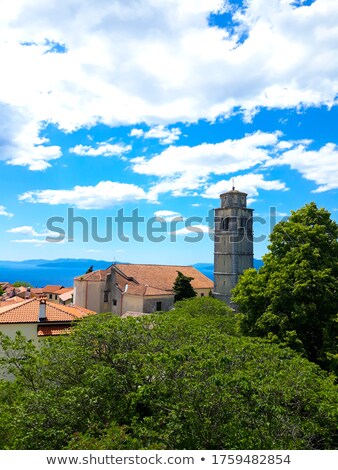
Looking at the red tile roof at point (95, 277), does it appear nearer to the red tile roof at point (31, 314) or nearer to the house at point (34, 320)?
the red tile roof at point (31, 314)

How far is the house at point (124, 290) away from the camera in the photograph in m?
39.8

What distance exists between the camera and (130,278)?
146ft

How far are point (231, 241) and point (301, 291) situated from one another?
104 feet

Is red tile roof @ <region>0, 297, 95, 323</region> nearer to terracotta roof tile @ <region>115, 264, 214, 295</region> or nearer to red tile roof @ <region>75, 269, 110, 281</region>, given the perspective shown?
red tile roof @ <region>75, 269, 110, 281</region>

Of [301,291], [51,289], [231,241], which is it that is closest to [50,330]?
[301,291]

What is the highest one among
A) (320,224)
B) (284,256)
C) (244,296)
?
(320,224)

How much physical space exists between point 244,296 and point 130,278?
1041 inches

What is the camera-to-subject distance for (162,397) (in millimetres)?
9531

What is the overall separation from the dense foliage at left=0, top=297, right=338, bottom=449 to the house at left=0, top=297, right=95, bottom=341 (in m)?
10.2

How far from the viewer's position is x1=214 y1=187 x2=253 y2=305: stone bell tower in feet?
157

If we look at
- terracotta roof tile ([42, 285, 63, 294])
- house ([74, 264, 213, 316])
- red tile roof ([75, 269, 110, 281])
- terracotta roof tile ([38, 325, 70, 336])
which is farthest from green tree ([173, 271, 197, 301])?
terracotta roof tile ([42, 285, 63, 294])

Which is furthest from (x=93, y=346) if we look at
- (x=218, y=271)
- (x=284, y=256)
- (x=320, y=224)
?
(x=218, y=271)

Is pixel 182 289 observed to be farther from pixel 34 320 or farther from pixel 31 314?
pixel 34 320
